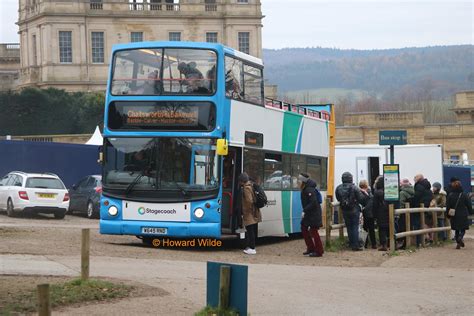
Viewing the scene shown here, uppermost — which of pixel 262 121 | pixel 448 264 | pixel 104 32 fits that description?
pixel 104 32

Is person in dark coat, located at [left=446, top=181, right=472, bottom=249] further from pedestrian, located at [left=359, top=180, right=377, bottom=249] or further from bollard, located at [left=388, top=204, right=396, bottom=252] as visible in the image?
bollard, located at [left=388, top=204, right=396, bottom=252]

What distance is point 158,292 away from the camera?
16.1 metres

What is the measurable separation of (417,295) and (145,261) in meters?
5.67

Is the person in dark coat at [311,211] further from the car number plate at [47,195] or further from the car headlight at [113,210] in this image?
the car number plate at [47,195]

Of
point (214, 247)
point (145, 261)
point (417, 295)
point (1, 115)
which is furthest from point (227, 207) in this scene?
point (1, 115)

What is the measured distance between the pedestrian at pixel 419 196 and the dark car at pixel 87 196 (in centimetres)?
1340

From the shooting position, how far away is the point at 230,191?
24672mm

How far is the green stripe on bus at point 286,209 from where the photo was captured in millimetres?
28156

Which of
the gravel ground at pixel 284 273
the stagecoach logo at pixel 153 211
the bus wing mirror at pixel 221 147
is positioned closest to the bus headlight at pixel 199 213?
the stagecoach logo at pixel 153 211

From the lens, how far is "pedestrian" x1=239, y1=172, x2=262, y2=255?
79.3 feet

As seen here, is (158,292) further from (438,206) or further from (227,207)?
(438,206)

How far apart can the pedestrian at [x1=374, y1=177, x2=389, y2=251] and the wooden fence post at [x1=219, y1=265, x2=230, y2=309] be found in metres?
13.0

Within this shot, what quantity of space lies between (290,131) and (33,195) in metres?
11.7

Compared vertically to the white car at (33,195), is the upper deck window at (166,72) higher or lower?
higher
